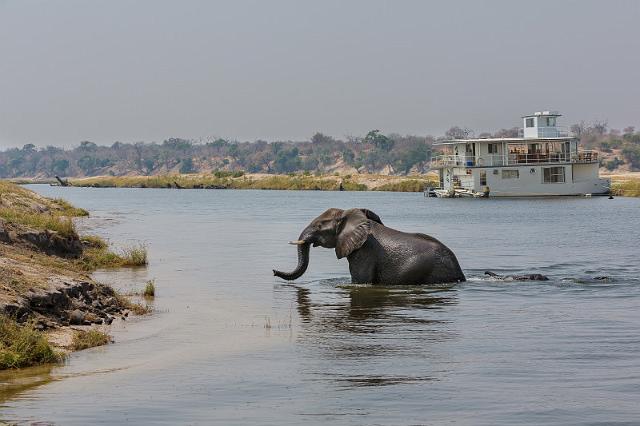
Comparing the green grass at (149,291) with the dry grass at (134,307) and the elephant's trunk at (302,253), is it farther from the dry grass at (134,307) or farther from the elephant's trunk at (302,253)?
the elephant's trunk at (302,253)

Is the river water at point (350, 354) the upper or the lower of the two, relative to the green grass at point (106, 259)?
lower

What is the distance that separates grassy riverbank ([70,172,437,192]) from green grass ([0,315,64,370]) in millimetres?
97121

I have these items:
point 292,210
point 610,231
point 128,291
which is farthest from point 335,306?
point 292,210

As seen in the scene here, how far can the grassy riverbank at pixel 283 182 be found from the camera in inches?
4459

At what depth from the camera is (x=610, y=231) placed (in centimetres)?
4309

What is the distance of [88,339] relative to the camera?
13711mm

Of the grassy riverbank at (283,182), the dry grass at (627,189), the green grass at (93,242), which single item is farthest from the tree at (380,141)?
the green grass at (93,242)

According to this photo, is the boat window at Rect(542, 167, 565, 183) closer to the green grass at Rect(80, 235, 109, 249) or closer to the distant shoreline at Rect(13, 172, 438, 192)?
the distant shoreline at Rect(13, 172, 438, 192)

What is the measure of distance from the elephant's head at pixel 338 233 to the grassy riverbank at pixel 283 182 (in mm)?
88442

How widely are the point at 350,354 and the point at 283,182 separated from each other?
112062 millimetres

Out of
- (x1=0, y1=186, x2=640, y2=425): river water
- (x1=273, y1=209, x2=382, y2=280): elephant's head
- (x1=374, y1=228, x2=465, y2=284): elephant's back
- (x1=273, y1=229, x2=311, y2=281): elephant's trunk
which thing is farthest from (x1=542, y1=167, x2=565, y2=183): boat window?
(x1=273, y1=229, x2=311, y2=281): elephant's trunk

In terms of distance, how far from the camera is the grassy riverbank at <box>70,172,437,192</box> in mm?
113262

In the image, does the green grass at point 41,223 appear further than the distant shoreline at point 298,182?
No

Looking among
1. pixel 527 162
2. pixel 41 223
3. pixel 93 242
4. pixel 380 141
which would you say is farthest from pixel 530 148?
pixel 380 141
